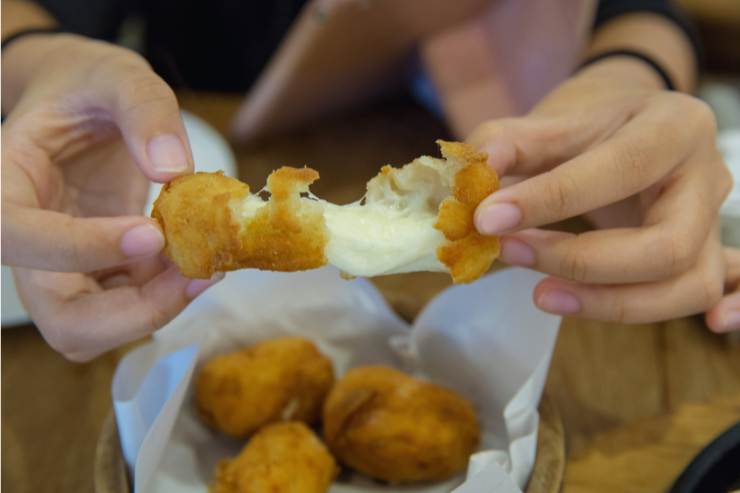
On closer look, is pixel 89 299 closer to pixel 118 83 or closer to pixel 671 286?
pixel 118 83

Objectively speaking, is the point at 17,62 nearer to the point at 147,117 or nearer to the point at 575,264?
the point at 147,117

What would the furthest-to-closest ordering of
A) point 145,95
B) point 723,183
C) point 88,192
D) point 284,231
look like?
point 88,192 < point 723,183 < point 145,95 < point 284,231

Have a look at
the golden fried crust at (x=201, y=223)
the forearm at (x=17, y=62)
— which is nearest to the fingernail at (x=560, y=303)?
the golden fried crust at (x=201, y=223)

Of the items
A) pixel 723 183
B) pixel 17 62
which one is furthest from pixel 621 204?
pixel 17 62

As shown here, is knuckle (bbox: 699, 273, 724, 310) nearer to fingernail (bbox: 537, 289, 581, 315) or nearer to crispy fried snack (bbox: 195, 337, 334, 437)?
fingernail (bbox: 537, 289, 581, 315)

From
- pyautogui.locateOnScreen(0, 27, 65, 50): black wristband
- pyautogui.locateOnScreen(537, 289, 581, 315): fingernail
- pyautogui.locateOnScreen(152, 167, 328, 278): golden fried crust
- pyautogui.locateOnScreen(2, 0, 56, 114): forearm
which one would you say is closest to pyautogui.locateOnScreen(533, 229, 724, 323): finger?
pyautogui.locateOnScreen(537, 289, 581, 315): fingernail

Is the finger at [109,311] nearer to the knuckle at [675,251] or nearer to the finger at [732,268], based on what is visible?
the knuckle at [675,251]
